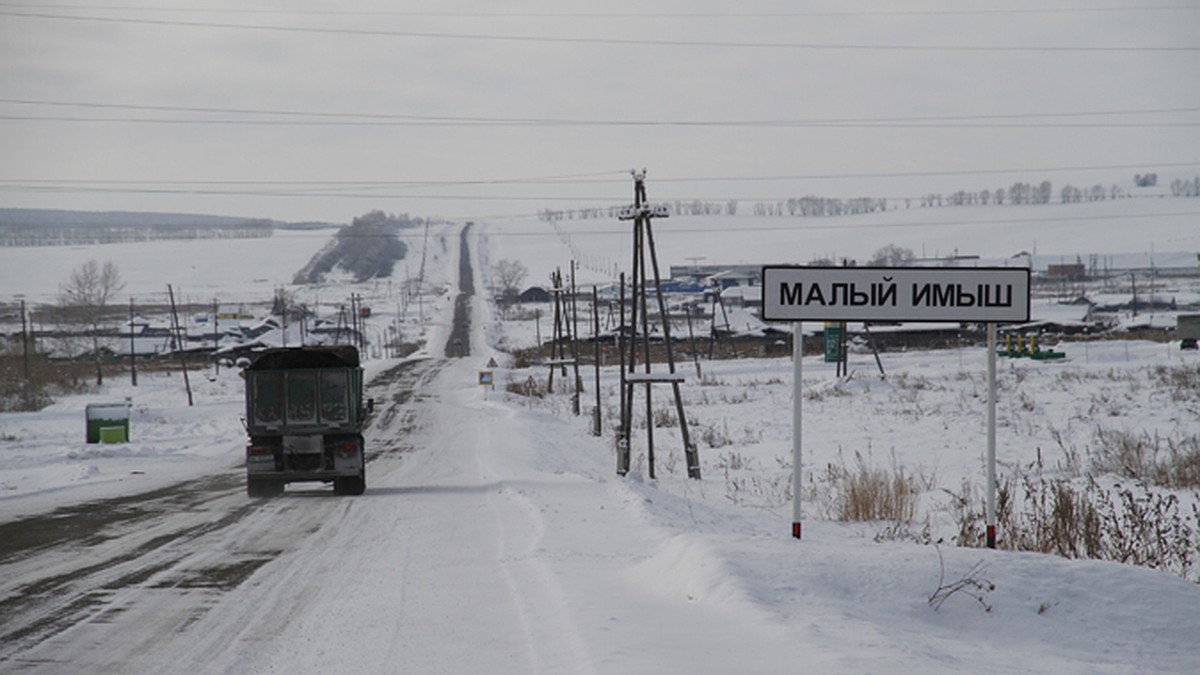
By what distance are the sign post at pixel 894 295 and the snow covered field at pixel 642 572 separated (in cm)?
205

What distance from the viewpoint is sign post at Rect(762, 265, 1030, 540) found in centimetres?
903

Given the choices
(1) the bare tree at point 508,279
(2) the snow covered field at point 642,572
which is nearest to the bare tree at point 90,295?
(1) the bare tree at point 508,279

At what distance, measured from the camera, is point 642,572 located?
868cm

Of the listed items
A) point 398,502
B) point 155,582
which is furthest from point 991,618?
point 398,502

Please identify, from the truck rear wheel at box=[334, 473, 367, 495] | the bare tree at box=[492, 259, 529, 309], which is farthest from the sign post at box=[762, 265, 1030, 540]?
the bare tree at box=[492, 259, 529, 309]

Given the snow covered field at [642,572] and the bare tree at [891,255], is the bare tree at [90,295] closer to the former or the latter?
the snow covered field at [642,572]

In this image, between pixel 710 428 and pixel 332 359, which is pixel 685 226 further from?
pixel 332 359

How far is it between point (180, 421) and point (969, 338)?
199 ft

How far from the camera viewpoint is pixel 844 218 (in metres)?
175

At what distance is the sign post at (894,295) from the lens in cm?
903

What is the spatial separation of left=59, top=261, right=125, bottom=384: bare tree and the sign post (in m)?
84.8

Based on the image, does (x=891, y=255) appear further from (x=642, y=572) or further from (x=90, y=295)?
(x=642, y=572)

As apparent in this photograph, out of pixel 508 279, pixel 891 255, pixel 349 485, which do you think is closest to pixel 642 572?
pixel 349 485

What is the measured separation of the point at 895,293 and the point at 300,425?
1291cm
